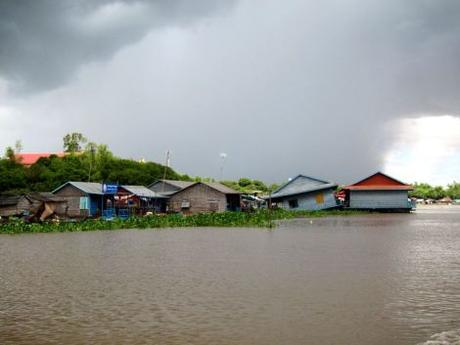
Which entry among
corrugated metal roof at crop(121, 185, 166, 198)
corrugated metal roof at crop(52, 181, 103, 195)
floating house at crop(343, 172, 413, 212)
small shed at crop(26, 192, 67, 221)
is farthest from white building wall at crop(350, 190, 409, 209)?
small shed at crop(26, 192, 67, 221)

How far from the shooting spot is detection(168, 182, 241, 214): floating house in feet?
194

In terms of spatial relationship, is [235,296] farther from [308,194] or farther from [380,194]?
[380,194]

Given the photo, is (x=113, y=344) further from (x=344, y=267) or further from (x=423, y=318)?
(x=344, y=267)

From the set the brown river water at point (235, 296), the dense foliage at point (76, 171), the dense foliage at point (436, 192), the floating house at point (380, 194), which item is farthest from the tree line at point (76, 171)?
the dense foliage at point (436, 192)

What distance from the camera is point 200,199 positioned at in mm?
59656

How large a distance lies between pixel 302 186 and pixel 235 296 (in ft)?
168

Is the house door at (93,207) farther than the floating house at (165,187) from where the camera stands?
No

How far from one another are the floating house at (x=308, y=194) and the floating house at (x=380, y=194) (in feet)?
8.69

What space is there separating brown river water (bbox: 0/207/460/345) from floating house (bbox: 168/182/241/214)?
3676 cm

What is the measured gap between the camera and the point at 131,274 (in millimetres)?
15773

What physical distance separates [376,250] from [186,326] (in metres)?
13.5

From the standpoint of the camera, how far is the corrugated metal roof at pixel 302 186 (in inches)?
2407

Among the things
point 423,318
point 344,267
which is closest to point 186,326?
point 423,318

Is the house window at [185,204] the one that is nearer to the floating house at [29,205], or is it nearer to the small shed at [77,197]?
the small shed at [77,197]
